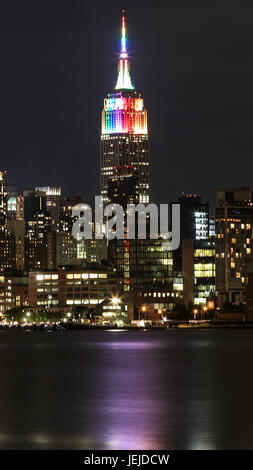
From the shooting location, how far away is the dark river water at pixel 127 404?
148ft

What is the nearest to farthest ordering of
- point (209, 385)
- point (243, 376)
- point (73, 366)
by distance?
1. point (209, 385)
2. point (243, 376)
3. point (73, 366)

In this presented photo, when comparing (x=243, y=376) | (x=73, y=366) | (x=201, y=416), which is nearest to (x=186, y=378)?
(x=243, y=376)

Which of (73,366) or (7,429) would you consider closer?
(7,429)

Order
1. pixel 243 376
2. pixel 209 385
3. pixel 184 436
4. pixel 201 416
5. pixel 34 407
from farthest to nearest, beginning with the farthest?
pixel 243 376, pixel 209 385, pixel 34 407, pixel 201 416, pixel 184 436

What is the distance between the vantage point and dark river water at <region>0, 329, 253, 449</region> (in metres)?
45.2

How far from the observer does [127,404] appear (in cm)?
5897

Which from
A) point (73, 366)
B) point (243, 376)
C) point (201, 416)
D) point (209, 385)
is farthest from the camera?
point (73, 366)

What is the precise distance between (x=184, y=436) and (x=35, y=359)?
66519mm

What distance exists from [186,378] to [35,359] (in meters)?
33.7
